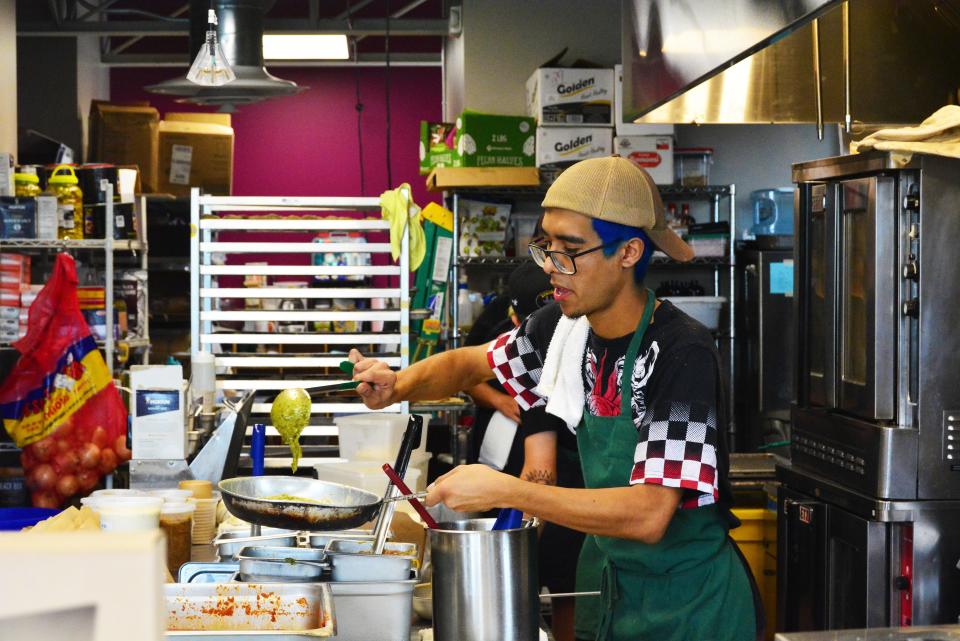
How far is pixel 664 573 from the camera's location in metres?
2.29

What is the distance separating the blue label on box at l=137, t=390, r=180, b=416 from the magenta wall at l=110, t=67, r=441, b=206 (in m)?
8.43

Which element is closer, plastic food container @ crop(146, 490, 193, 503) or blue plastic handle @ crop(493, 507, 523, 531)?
blue plastic handle @ crop(493, 507, 523, 531)

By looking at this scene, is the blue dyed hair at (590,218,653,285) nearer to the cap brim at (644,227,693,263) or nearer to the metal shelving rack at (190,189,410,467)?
the cap brim at (644,227,693,263)

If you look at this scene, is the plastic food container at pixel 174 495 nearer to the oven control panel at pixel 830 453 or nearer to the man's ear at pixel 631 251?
the man's ear at pixel 631 251

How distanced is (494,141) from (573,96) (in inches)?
20.7

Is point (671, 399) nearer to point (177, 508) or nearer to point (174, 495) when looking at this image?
point (177, 508)

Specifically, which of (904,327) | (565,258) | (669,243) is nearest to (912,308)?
(904,327)

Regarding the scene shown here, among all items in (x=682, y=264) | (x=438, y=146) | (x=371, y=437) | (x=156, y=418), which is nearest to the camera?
(x=156, y=418)

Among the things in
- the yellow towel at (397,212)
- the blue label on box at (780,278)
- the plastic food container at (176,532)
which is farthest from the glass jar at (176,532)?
the blue label on box at (780,278)

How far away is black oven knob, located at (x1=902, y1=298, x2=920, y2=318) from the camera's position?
114 inches

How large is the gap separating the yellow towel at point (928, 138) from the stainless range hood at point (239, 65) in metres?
3.45

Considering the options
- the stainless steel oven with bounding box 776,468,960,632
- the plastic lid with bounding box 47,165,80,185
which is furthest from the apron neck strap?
the plastic lid with bounding box 47,165,80,185

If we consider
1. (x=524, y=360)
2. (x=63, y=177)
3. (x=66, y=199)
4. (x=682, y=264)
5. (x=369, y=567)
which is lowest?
(x=369, y=567)

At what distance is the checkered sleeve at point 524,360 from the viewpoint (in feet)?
8.64
